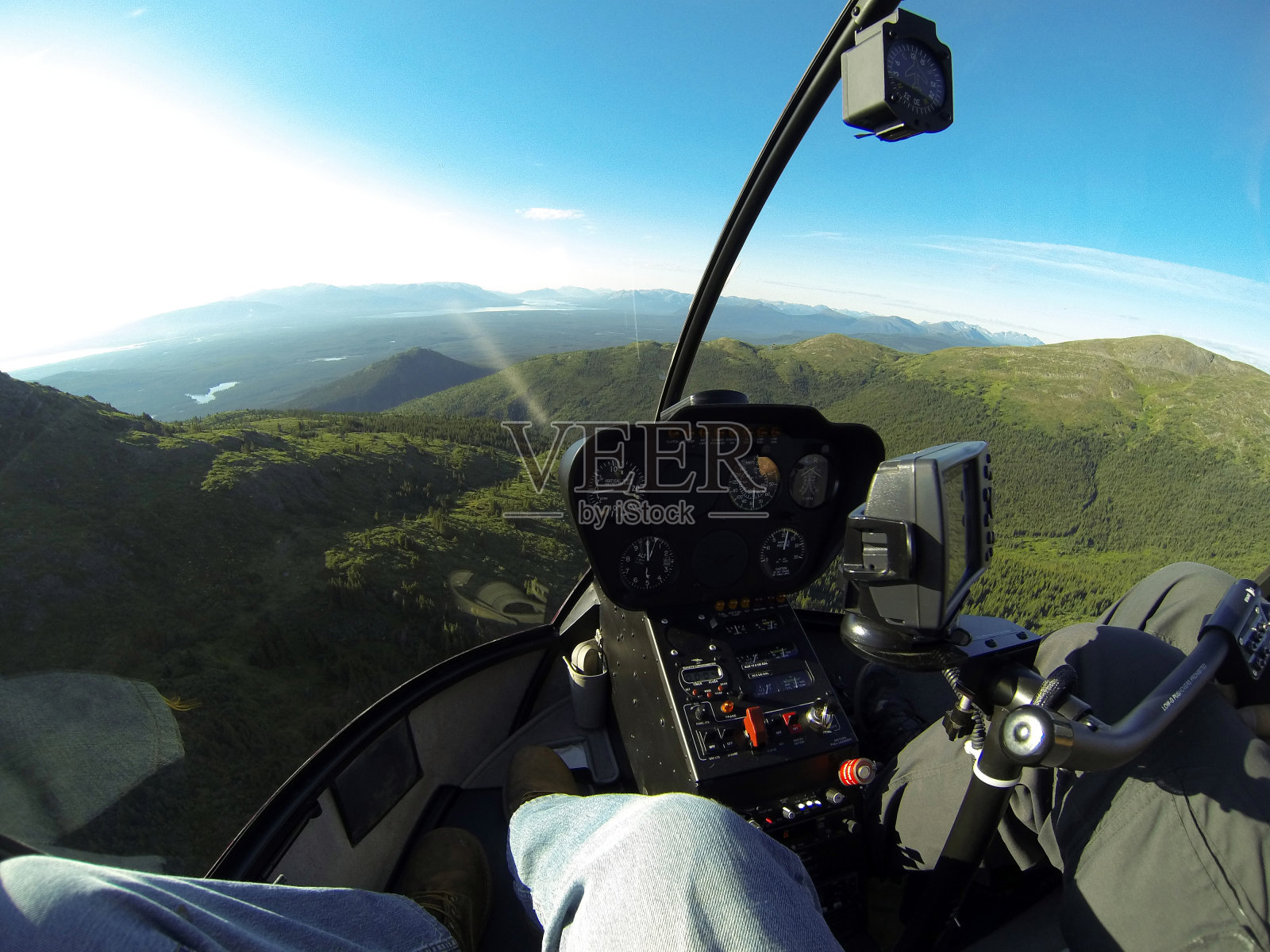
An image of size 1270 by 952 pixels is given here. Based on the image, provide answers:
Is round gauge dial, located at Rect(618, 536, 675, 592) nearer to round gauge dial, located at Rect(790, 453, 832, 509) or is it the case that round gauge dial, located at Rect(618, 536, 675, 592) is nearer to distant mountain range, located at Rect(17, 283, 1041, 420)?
round gauge dial, located at Rect(790, 453, 832, 509)

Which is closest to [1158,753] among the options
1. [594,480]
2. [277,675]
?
[594,480]

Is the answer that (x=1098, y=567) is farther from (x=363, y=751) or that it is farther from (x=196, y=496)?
(x=196, y=496)

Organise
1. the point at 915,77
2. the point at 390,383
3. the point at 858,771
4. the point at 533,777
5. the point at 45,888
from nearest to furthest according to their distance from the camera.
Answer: the point at 45,888 < the point at 915,77 < the point at 858,771 < the point at 390,383 < the point at 533,777

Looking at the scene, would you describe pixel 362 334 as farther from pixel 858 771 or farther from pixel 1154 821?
pixel 1154 821

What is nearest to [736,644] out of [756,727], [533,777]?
[756,727]

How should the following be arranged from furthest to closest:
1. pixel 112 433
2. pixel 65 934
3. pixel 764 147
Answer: pixel 764 147
pixel 112 433
pixel 65 934

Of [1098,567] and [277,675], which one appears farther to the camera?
[1098,567]
